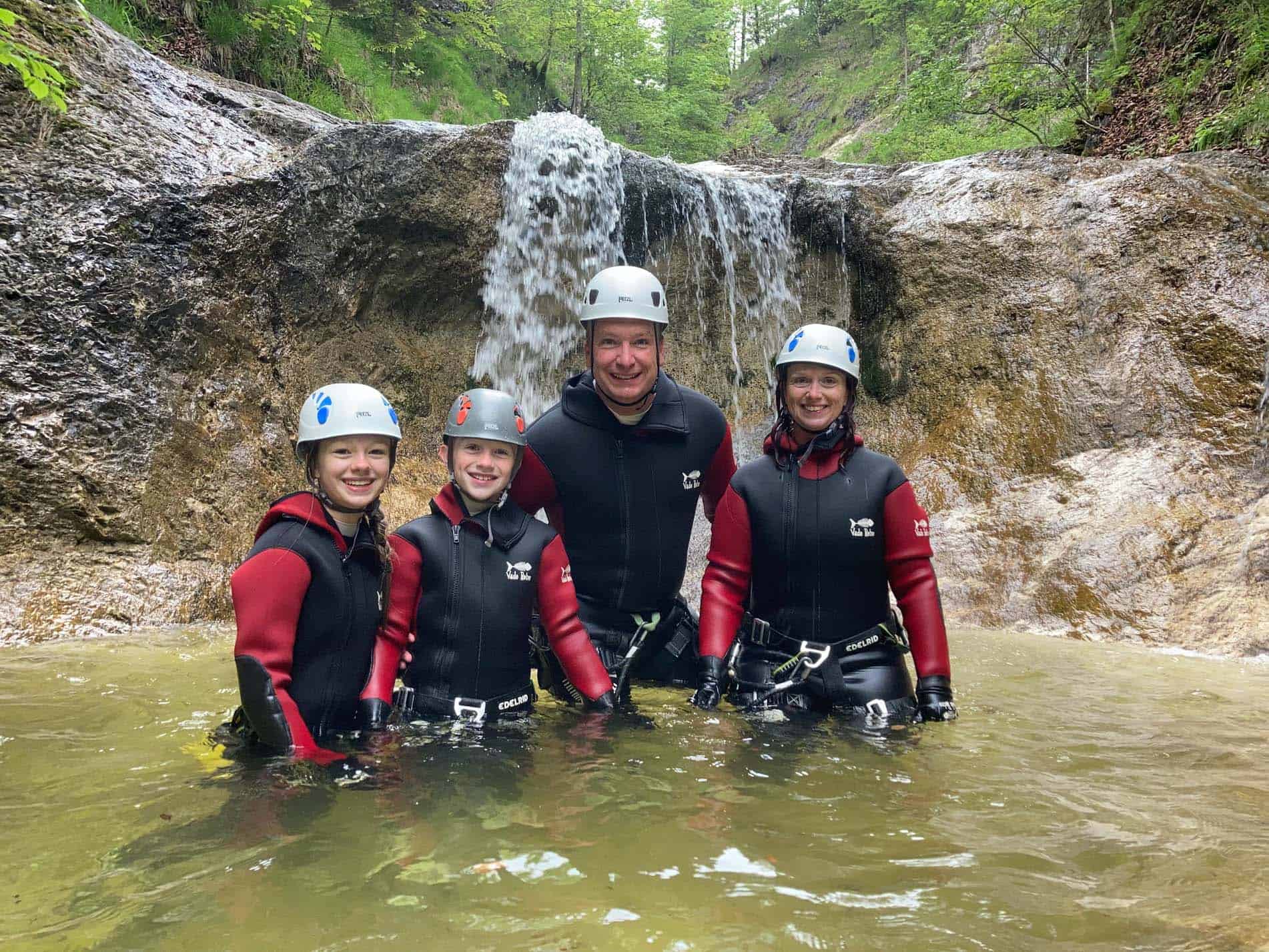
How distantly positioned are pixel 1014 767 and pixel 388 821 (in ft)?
7.20

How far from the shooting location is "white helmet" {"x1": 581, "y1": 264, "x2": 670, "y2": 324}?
383 cm

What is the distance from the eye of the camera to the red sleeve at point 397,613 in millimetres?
3326

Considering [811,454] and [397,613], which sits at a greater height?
[811,454]

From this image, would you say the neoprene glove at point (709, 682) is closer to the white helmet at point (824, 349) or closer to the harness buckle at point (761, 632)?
the harness buckle at point (761, 632)

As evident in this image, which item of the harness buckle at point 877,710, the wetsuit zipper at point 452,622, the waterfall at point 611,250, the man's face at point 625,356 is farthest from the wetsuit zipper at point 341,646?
the waterfall at point 611,250

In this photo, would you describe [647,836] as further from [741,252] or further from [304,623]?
[741,252]

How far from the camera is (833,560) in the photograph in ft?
12.1

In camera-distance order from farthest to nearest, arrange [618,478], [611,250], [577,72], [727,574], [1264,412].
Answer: [577,72]
[611,250]
[1264,412]
[618,478]
[727,574]

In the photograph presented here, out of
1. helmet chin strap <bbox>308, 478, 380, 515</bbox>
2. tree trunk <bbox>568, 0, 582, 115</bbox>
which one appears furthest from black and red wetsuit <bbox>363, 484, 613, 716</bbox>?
tree trunk <bbox>568, 0, 582, 115</bbox>

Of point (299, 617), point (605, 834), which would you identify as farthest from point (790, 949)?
point (299, 617)

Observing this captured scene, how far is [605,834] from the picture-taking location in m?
2.40

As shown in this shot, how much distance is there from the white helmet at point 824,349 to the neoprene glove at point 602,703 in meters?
1.60

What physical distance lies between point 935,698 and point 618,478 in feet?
5.33

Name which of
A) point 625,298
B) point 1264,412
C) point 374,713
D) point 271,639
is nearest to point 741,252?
point 1264,412
